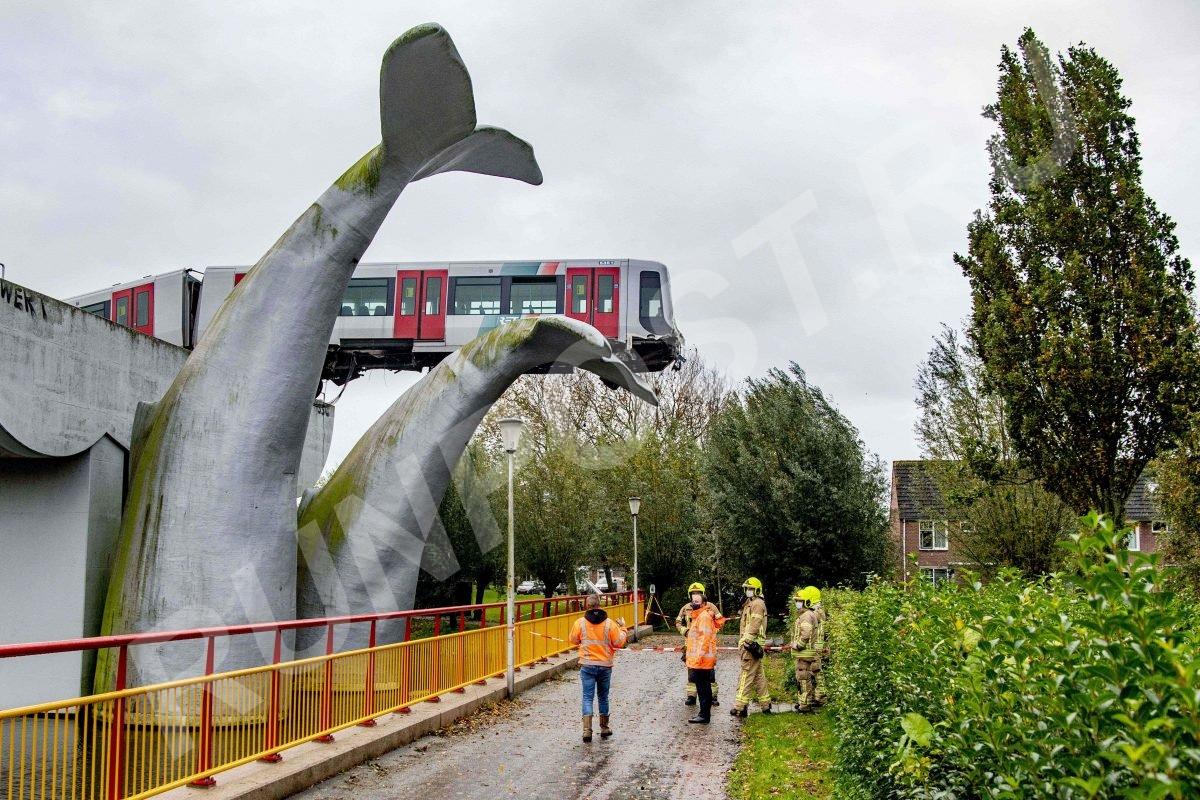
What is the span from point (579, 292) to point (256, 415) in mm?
15307

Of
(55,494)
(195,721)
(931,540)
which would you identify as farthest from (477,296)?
(931,540)

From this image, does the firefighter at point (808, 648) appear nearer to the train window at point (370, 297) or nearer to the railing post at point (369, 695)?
the railing post at point (369, 695)

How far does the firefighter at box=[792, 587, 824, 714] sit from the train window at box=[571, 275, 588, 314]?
14.9 m

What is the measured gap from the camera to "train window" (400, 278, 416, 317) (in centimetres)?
2830

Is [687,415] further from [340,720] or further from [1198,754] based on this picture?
[1198,754]

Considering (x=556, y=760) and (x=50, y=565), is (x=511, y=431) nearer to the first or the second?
(x=556, y=760)

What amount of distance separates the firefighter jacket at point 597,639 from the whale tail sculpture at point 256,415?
378 centimetres

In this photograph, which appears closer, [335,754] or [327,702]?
[335,754]

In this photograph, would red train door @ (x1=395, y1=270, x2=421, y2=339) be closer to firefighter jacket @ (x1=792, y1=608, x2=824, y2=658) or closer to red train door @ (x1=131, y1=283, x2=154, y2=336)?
red train door @ (x1=131, y1=283, x2=154, y2=336)

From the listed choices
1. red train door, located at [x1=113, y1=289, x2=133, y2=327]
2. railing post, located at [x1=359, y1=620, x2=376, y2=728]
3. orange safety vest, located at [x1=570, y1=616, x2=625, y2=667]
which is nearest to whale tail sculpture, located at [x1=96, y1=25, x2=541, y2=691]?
railing post, located at [x1=359, y1=620, x2=376, y2=728]

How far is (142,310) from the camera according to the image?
91.7 feet

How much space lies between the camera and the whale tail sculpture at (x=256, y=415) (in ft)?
41.5

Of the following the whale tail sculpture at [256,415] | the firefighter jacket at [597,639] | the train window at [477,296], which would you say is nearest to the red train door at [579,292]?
the train window at [477,296]

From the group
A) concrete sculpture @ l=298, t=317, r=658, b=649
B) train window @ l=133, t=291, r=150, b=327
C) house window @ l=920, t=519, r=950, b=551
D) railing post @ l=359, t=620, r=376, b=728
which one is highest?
train window @ l=133, t=291, r=150, b=327
